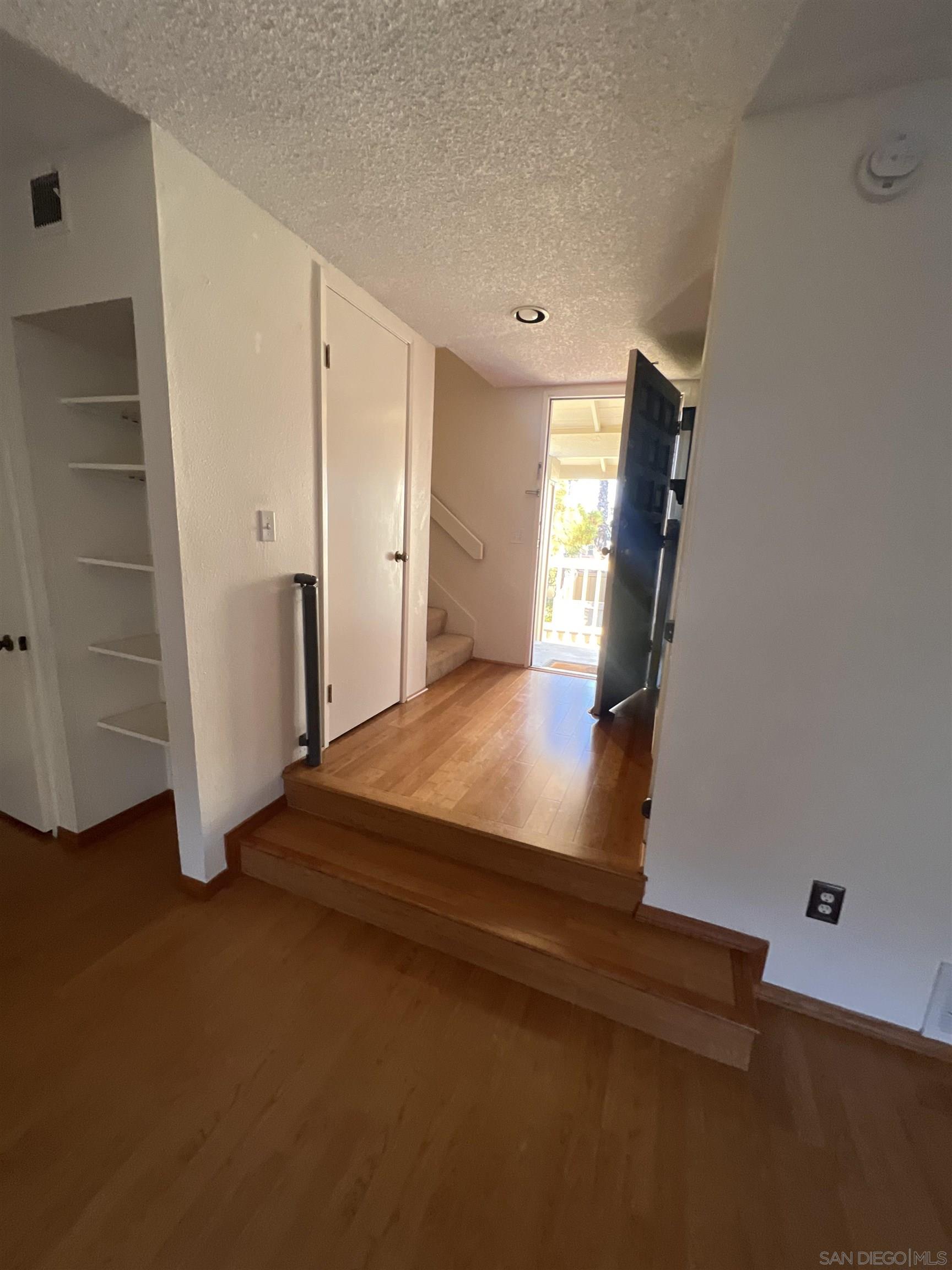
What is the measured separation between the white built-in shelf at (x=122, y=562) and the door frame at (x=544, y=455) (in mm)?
2595

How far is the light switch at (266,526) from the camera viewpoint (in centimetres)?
184

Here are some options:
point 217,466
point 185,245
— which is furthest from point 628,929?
point 185,245

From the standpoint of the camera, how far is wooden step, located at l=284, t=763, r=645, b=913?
66.4 inches

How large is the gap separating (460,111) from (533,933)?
229 cm

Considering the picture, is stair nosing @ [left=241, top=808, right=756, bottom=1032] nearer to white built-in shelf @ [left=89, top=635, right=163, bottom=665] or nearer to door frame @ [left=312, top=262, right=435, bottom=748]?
door frame @ [left=312, top=262, right=435, bottom=748]

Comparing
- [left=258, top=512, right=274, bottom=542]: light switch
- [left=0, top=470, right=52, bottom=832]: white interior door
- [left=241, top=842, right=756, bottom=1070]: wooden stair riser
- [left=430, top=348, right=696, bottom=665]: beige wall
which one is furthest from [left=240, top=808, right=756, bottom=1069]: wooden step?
[left=430, top=348, right=696, bottom=665]: beige wall

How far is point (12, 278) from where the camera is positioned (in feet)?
5.41

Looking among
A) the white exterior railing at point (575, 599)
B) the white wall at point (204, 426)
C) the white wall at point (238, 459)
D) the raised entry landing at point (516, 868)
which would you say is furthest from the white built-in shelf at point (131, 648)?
the white exterior railing at point (575, 599)

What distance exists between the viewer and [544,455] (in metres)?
3.76

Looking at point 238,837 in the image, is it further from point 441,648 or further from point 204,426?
point 441,648

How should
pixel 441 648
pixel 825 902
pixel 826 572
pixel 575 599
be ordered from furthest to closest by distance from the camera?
pixel 575 599, pixel 441 648, pixel 825 902, pixel 826 572

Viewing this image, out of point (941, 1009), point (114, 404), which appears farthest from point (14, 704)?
point (941, 1009)

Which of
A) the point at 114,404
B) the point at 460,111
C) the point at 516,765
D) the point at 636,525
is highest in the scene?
Result: the point at 460,111

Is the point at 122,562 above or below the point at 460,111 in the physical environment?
below
